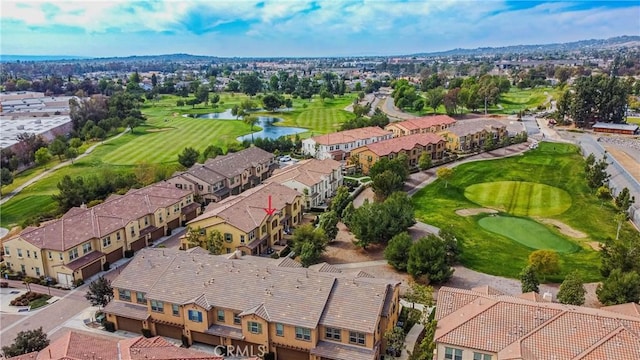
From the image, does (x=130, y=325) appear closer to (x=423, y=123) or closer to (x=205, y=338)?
(x=205, y=338)

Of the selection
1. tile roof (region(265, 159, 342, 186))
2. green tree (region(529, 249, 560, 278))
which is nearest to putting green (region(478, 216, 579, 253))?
green tree (region(529, 249, 560, 278))

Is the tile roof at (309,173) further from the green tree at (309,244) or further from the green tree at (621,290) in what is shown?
the green tree at (621,290)

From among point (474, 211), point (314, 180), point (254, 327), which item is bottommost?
point (474, 211)

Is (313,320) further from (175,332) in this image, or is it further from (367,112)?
(367,112)

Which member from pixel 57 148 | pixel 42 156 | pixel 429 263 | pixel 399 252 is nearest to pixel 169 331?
pixel 399 252

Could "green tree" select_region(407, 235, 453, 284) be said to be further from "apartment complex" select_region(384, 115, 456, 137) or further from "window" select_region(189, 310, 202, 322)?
"apartment complex" select_region(384, 115, 456, 137)

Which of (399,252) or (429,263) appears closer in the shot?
(429,263)

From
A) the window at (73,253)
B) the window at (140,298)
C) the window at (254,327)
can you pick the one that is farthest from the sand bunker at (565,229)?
the window at (73,253)

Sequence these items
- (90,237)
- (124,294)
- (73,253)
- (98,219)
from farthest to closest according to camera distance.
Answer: (98,219)
(90,237)
(73,253)
(124,294)

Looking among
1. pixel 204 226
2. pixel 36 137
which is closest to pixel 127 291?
pixel 204 226
